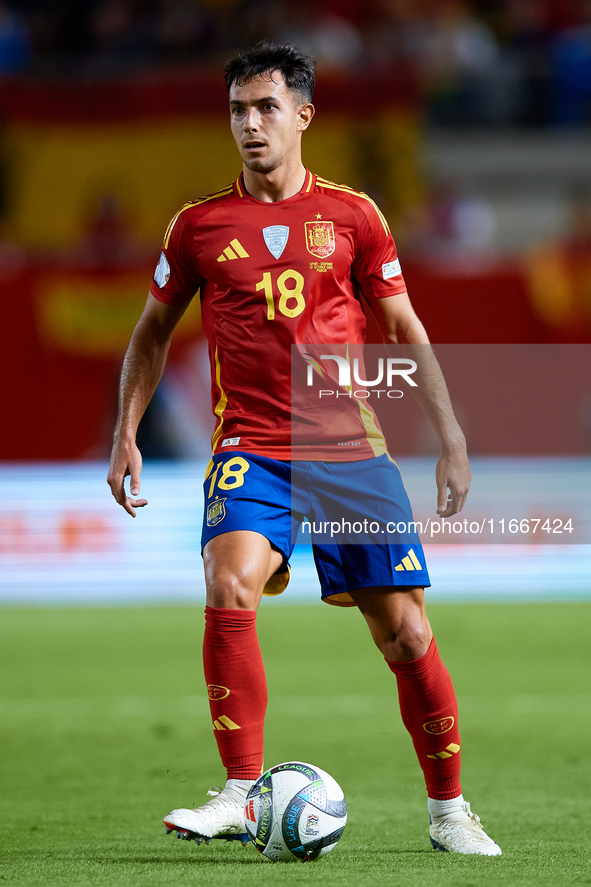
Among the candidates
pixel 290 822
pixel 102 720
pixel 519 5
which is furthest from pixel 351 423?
pixel 519 5

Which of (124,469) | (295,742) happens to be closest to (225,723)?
(124,469)

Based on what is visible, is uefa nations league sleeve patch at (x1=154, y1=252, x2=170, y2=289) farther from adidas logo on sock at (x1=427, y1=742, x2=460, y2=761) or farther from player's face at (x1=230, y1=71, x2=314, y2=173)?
adidas logo on sock at (x1=427, y1=742, x2=460, y2=761)

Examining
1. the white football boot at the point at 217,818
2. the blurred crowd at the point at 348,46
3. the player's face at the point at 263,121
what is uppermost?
the blurred crowd at the point at 348,46

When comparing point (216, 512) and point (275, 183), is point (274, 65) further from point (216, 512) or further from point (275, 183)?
point (216, 512)

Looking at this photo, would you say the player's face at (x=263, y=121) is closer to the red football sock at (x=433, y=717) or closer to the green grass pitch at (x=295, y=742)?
the red football sock at (x=433, y=717)

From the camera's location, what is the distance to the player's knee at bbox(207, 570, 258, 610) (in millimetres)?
3463

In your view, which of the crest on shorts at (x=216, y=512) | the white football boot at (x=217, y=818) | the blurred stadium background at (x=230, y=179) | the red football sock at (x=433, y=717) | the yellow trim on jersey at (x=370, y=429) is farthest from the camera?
the blurred stadium background at (x=230, y=179)

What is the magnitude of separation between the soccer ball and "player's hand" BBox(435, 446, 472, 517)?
0.90 metres

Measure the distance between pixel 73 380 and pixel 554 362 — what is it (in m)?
4.22

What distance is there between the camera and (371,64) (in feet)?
45.4

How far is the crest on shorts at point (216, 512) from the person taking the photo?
3574mm

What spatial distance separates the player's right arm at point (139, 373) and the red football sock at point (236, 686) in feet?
1.79

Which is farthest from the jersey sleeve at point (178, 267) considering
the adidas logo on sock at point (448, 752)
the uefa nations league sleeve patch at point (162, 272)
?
the adidas logo on sock at point (448, 752)

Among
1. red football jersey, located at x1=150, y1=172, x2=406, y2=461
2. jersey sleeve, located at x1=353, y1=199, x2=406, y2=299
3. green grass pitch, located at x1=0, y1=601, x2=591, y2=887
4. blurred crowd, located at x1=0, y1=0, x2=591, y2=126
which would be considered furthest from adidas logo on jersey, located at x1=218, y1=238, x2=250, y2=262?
blurred crowd, located at x1=0, y1=0, x2=591, y2=126
